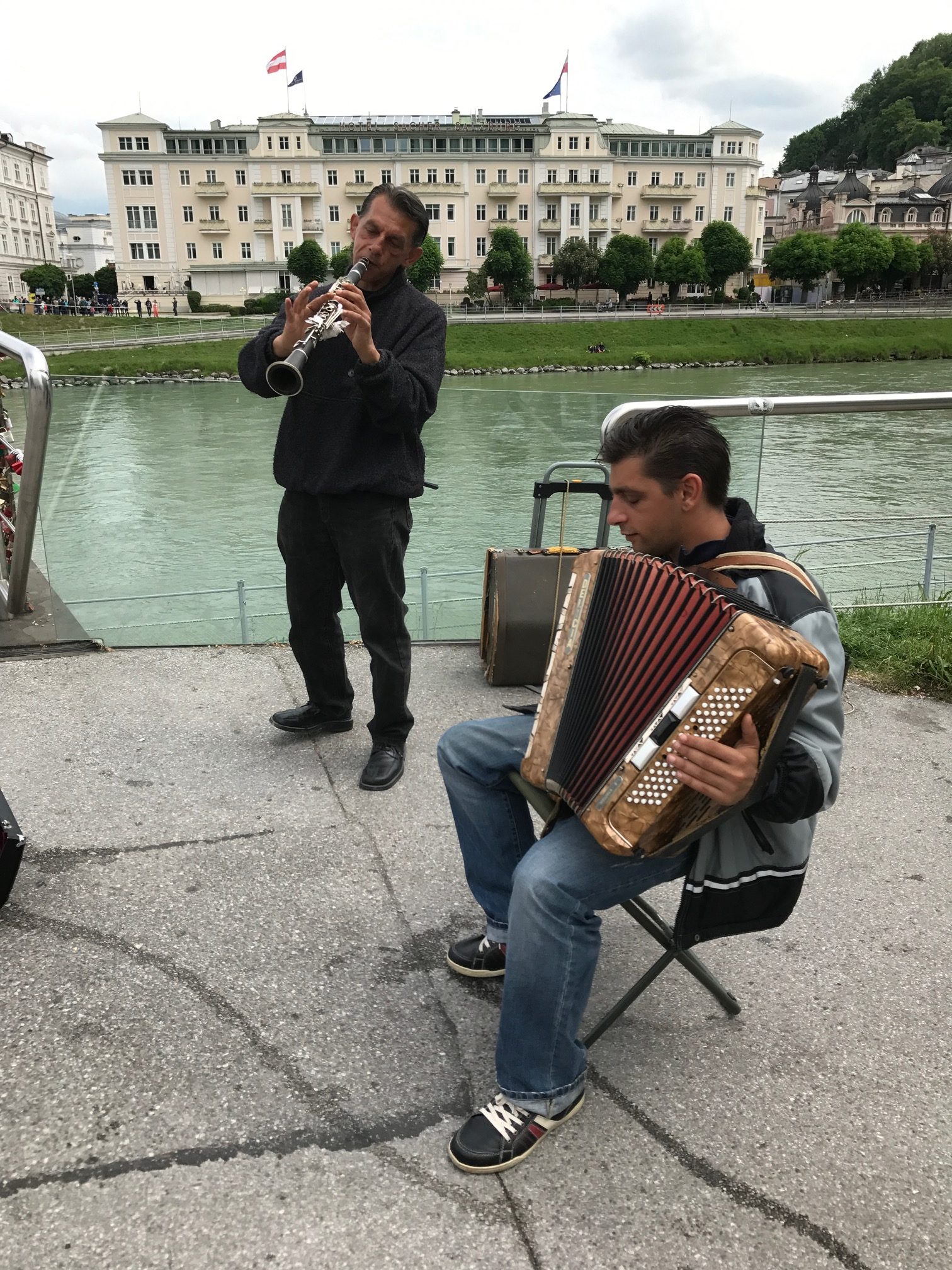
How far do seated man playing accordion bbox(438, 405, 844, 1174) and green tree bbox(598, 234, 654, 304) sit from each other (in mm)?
88149

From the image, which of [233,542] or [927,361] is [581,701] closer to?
[233,542]

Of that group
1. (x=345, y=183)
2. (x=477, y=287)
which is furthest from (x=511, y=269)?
(x=345, y=183)

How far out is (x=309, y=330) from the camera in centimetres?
324

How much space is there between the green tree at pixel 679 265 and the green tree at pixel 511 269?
11097 mm

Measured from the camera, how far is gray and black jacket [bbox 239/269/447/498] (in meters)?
3.50

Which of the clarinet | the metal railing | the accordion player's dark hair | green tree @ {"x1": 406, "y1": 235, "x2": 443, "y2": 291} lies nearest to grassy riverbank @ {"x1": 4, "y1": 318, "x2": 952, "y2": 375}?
green tree @ {"x1": 406, "y1": 235, "x2": 443, "y2": 291}

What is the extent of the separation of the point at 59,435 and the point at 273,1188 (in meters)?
15.9

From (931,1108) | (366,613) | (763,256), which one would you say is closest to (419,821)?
(366,613)

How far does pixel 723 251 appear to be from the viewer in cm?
8738

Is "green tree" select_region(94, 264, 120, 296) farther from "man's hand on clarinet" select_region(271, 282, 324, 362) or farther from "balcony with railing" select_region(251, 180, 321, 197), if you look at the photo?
"man's hand on clarinet" select_region(271, 282, 324, 362)

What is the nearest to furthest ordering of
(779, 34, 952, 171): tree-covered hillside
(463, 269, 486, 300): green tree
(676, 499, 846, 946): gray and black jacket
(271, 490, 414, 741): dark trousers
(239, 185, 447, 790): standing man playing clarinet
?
1. (676, 499, 846, 946): gray and black jacket
2. (239, 185, 447, 790): standing man playing clarinet
3. (271, 490, 414, 741): dark trousers
4. (463, 269, 486, 300): green tree
5. (779, 34, 952, 171): tree-covered hillside

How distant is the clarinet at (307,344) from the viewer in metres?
3.19

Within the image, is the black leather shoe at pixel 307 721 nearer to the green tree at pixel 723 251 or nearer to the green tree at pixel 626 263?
the green tree at pixel 626 263

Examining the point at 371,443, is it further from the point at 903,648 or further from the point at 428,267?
the point at 428,267
